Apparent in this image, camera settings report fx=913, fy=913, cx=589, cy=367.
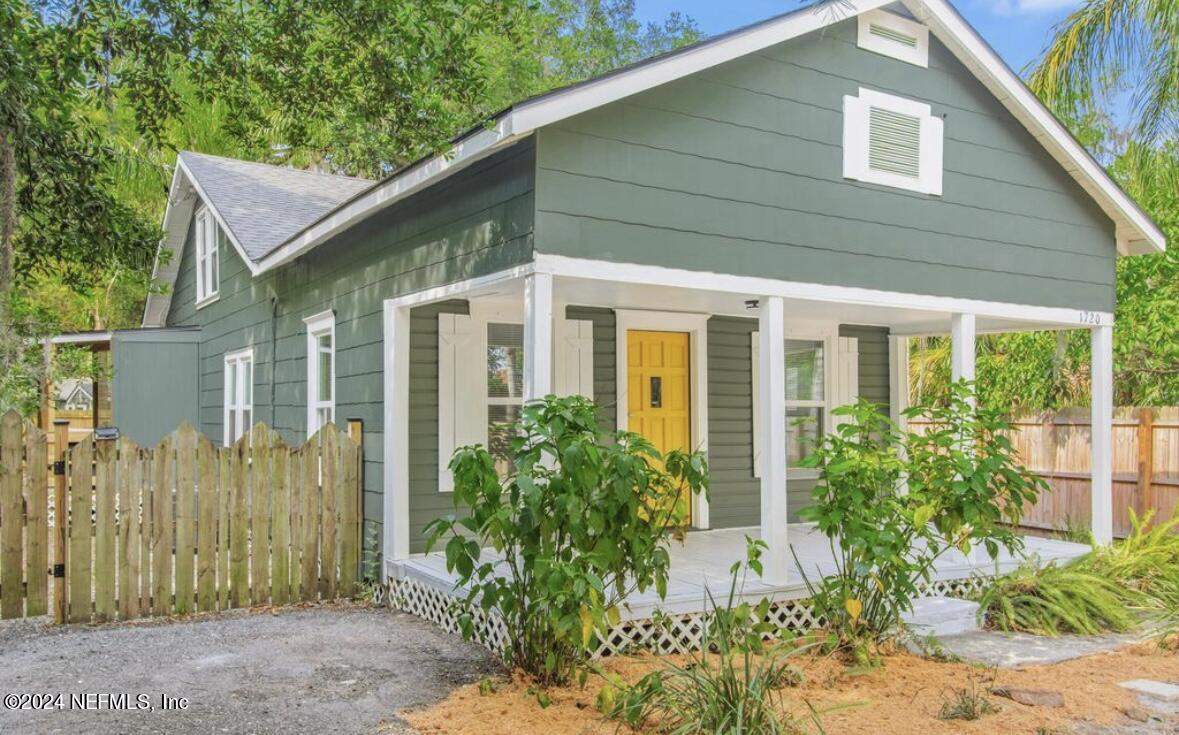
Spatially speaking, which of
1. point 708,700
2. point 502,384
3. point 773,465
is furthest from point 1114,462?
point 708,700

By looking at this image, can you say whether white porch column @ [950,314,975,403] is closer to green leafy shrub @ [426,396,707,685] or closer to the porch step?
the porch step

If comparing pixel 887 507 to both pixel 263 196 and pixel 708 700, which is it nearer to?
pixel 708 700

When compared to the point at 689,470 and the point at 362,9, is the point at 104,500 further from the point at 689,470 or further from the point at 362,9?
the point at 689,470

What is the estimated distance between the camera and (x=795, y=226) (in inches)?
260

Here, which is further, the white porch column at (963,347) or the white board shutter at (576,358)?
the white board shutter at (576,358)

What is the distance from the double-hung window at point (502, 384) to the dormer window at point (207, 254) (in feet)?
20.7

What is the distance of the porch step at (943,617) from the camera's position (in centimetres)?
638

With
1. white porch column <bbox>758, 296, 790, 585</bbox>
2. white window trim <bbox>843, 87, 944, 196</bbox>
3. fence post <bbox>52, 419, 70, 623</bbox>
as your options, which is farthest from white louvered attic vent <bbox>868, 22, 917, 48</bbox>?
fence post <bbox>52, 419, 70, 623</bbox>

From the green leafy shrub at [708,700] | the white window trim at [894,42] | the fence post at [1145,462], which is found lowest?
the green leafy shrub at [708,700]

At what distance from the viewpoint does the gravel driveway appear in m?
4.53

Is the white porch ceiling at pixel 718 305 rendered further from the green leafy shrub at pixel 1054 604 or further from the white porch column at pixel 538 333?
the green leafy shrub at pixel 1054 604

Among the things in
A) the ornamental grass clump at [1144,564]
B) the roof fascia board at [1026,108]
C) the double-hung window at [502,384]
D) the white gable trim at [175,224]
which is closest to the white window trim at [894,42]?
the roof fascia board at [1026,108]

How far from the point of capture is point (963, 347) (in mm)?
7602

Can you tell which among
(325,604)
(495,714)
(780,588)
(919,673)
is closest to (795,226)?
(780,588)
